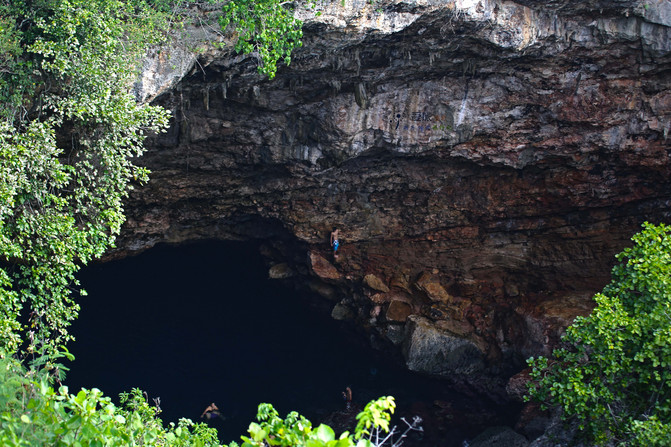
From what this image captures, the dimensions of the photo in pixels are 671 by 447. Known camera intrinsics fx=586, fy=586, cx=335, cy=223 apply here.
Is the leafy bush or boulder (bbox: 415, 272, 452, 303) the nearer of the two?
the leafy bush

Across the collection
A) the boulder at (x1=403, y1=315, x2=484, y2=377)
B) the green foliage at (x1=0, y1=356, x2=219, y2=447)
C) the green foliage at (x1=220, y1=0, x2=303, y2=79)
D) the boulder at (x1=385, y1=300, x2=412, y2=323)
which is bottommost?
the boulder at (x1=403, y1=315, x2=484, y2=377)

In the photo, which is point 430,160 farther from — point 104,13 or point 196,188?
point 104,13

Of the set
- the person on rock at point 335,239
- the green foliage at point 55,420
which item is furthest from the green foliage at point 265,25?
the person on rock at point 335,239

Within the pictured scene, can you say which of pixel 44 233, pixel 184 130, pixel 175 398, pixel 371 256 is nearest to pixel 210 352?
pixel 175 398

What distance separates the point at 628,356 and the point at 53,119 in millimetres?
10225

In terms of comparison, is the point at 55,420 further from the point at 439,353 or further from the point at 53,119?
the point at 439,353

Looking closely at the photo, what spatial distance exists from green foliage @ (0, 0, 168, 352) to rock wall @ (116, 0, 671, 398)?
1517 millimetres

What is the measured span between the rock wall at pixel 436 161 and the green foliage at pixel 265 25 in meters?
0.78

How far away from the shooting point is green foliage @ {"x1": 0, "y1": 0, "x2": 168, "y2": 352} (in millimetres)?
9195

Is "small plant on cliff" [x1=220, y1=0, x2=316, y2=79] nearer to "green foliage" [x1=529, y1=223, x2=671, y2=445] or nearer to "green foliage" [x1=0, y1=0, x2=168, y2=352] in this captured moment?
"green foliage" [x1=0, y1=0, x2=168, y2=352]

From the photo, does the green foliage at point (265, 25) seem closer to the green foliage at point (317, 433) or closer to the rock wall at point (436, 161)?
the rock wall at point (436, 161)

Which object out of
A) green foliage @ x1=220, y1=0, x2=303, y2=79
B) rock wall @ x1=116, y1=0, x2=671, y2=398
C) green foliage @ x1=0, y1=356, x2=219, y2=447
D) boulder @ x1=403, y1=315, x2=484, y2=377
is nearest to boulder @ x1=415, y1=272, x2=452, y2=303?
rock wall @ x1=116, y1=0, x2=671, y2=398

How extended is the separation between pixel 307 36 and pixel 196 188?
644 cm

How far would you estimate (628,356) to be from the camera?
31.3ft
